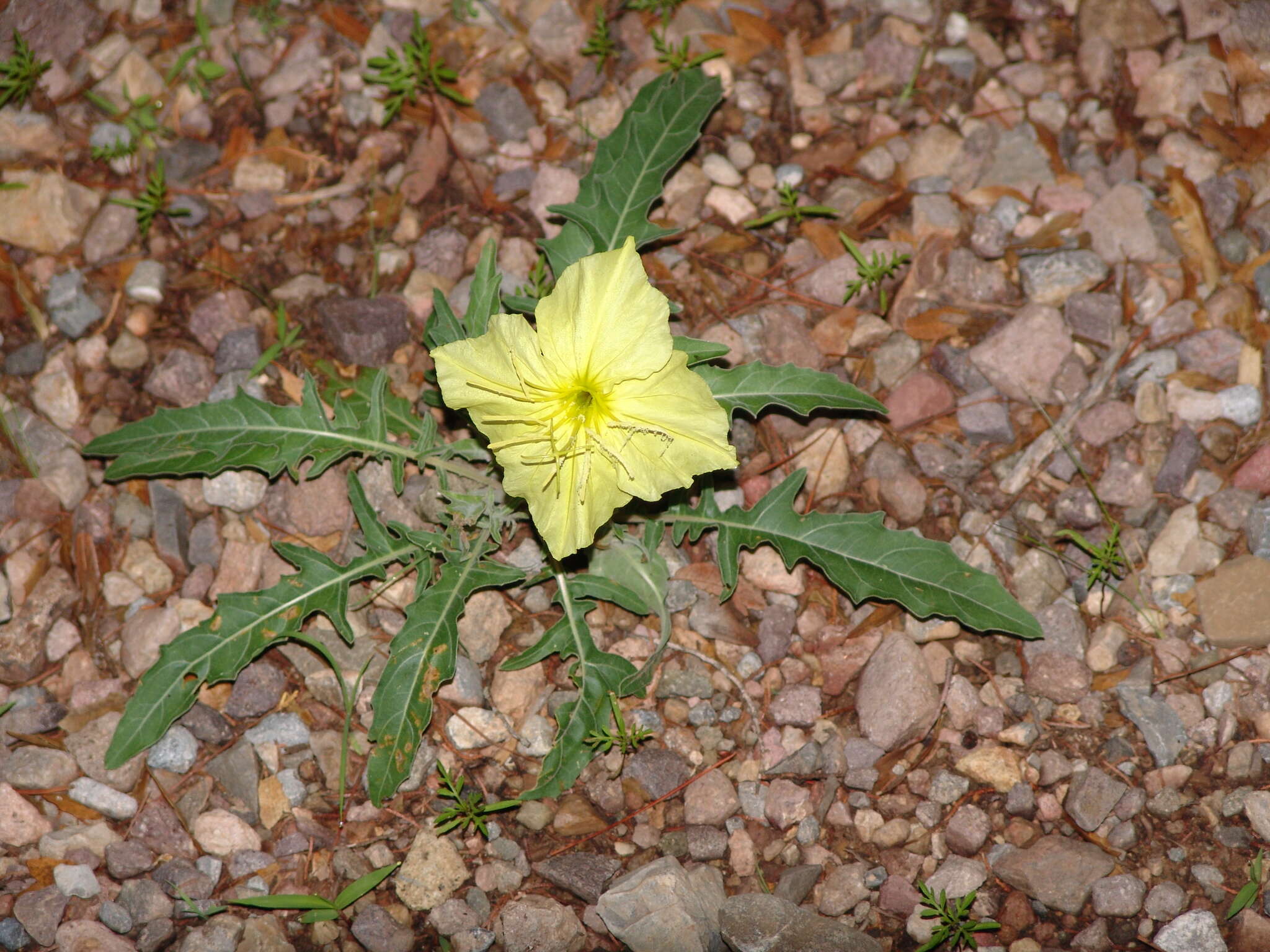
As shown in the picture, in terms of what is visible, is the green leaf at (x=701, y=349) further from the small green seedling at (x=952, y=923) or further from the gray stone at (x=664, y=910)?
the small green seedling at (x=952, y=923)

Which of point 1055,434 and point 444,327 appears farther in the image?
point 1055,434

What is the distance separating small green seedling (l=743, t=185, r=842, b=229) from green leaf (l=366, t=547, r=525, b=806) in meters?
1.57

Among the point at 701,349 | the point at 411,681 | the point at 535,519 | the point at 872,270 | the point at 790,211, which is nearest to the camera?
the point at 535,519

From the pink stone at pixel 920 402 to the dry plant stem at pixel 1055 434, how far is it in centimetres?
27

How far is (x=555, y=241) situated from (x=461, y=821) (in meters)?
1.67

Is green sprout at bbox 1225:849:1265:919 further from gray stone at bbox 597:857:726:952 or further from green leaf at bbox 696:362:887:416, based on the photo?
green leaf at bbox 696:362:887:416

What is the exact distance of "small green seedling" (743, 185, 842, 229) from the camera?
3.20 m

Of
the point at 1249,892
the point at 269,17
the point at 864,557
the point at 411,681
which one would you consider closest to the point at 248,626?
the point at 411,681

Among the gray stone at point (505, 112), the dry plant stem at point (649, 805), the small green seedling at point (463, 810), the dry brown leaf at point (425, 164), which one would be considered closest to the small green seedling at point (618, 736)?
the dry plant stem at point (649, 805)

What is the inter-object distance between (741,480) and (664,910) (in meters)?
1.23

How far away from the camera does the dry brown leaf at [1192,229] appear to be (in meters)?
3.12

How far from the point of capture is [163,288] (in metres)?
3.28

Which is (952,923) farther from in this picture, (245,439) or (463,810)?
(245,439)

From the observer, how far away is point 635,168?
9.36 ft
